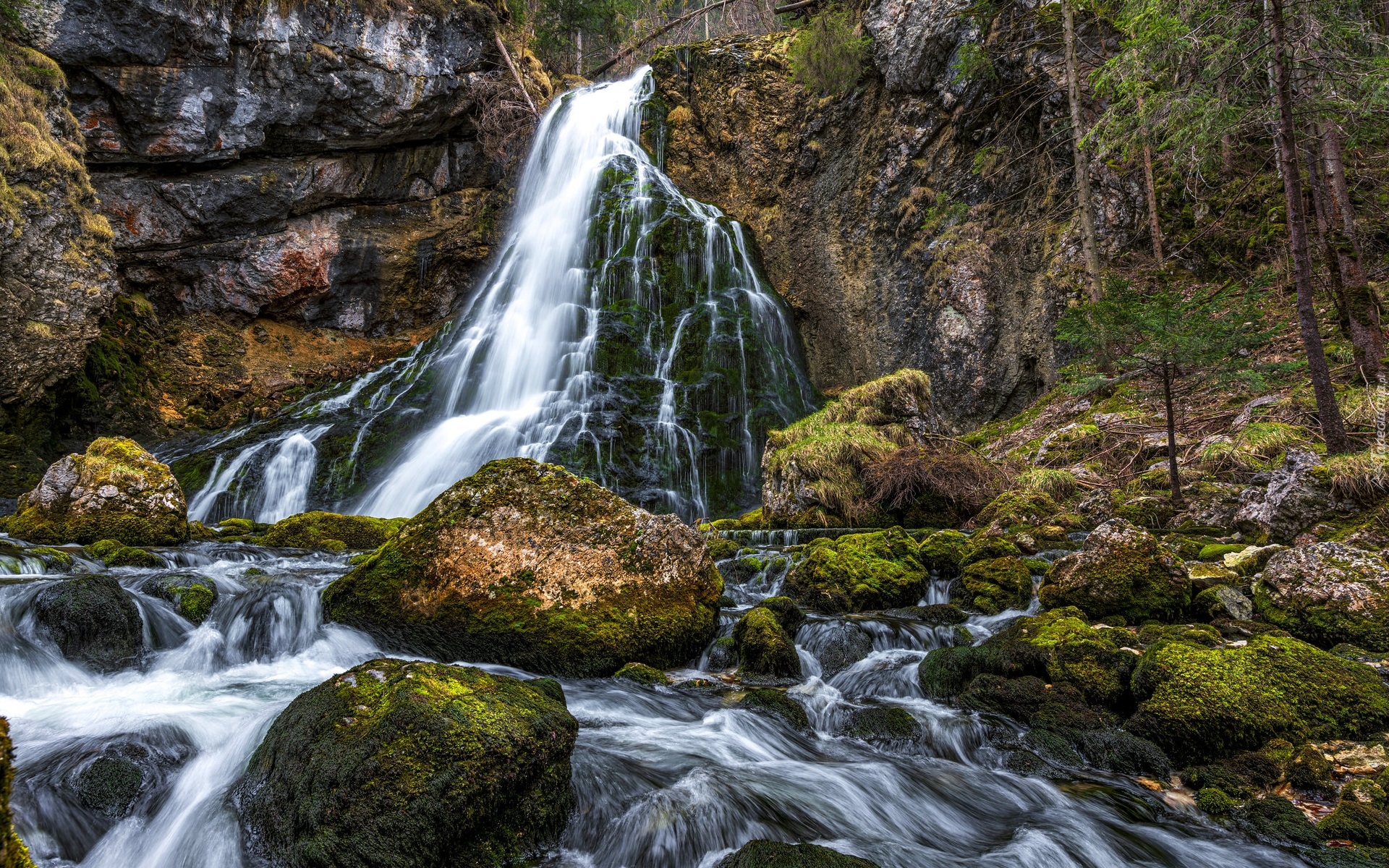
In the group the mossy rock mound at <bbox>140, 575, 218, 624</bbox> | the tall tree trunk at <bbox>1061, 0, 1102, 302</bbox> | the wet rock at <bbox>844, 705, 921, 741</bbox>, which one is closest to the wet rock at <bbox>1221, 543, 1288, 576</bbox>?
the wet rock at <bbox>844, 705, 921, 741</bbox>

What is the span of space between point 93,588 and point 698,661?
4884 millimetres

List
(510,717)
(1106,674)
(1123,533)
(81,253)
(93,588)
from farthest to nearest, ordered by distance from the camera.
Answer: (81,253) → (1123,533) → (93,588) → (1106,674) → (510,717)

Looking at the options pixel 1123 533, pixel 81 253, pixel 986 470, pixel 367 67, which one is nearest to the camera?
pixel 1123 533

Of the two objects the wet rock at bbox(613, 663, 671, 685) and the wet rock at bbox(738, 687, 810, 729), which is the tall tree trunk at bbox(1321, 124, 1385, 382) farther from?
the wet rock at bbox(613, 663, 671, 685)

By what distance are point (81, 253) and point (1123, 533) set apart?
1821 cm

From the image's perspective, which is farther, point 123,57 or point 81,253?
point 123,57

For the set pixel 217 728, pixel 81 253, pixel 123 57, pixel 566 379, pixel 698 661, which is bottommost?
pixel 698 661

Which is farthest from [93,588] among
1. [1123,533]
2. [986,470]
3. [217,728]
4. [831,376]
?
[831,376]

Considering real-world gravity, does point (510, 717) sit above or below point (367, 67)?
below

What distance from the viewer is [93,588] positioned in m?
5.50

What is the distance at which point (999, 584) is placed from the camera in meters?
6.70

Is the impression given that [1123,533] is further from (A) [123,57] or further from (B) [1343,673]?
(A) [123,57]

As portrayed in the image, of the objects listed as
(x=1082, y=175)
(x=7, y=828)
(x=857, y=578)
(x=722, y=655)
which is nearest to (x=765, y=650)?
(x=722, y=655)

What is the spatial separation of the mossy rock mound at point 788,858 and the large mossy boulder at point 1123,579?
12.7ft
